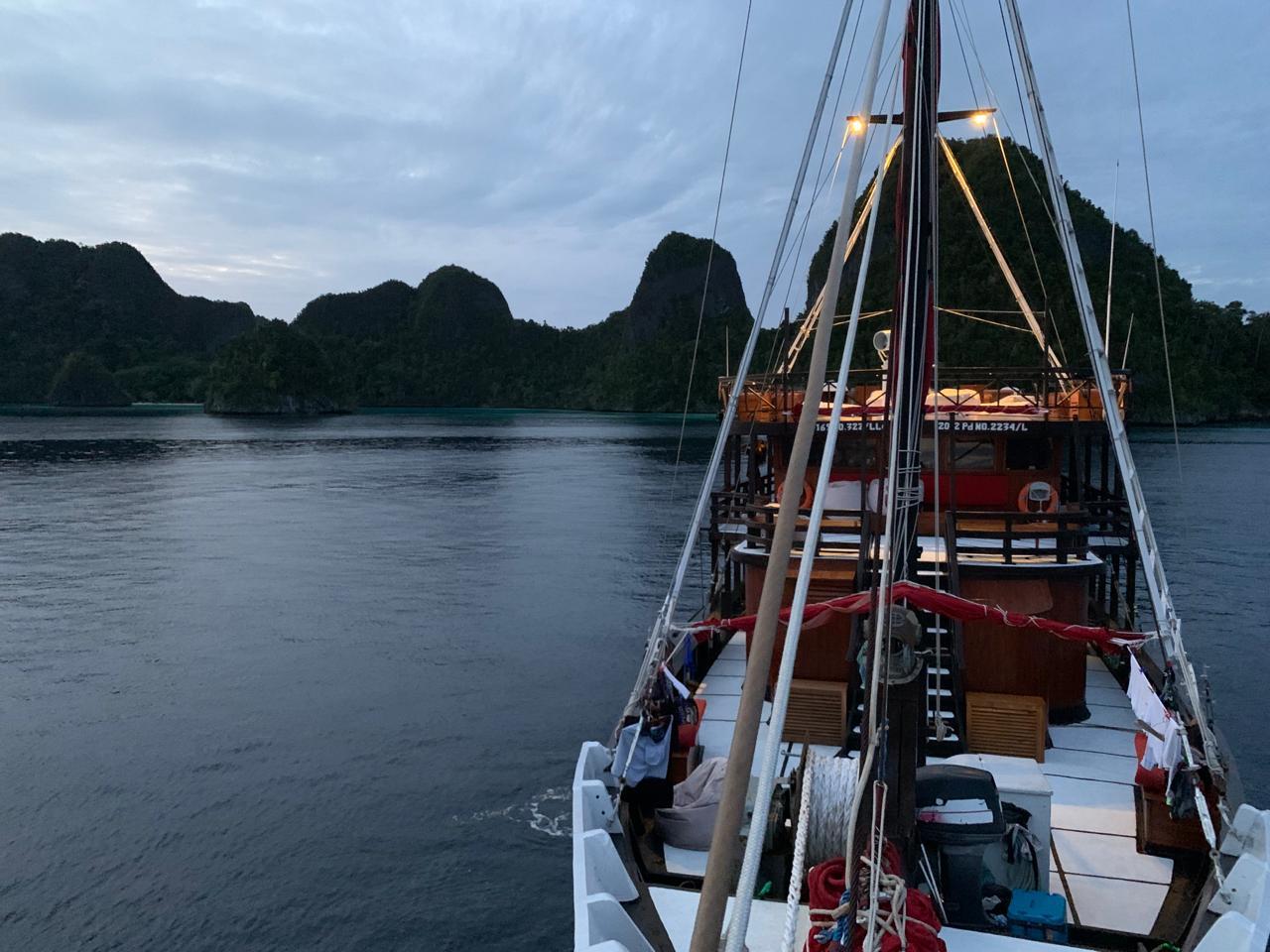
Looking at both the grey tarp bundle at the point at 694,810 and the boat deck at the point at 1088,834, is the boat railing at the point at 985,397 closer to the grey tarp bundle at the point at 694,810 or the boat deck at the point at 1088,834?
the boat deck at the point at 1088,834

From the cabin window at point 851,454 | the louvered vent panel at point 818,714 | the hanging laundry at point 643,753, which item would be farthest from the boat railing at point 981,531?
the hanging laundry at point 643,753

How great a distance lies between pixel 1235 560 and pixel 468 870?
4166cm

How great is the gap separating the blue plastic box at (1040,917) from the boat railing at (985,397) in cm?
765

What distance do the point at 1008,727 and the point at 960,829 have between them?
4495 millimetres

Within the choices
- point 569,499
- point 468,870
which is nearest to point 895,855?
point 468,870

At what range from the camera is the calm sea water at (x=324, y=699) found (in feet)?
47.2

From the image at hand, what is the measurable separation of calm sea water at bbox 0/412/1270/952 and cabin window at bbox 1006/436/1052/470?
8.72m

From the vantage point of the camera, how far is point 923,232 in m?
7.68

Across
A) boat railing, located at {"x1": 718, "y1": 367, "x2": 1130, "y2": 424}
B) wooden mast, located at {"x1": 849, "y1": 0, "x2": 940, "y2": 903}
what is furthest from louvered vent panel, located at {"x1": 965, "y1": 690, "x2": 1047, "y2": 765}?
wooden mast, located at {"x1": 849, "y1": 0, "x2": 940, "y2": 903}

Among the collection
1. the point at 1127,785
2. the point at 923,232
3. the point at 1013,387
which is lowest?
the point at 1127,785

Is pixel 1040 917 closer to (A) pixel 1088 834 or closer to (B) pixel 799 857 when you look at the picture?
(A) pixel 1088 834

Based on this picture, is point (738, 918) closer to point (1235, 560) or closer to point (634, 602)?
point (634, 602)

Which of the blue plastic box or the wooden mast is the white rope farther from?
the blue plastic box

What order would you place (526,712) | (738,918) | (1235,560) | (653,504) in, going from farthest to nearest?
(653,504), (1235,560), (526,712), (738,918)
